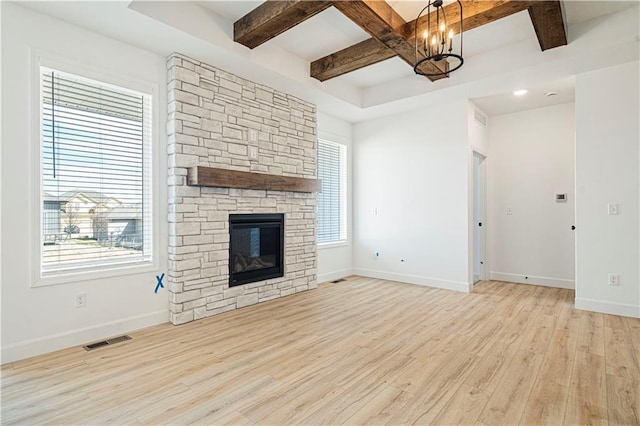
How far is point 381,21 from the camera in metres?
3.14

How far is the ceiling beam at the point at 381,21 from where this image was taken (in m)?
2.93

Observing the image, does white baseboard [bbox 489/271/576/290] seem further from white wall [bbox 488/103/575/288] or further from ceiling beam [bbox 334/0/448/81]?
ceiling beam [bbox 334/0/448/81]

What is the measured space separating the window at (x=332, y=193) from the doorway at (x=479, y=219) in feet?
7.34

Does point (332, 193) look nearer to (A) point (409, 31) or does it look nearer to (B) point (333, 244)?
(B) point (333, 244)

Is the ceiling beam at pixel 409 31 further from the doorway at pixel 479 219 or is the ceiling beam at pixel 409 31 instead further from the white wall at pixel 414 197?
the doorway at pixel 479 219

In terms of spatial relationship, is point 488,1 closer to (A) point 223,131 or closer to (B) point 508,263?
(A) point 223,131

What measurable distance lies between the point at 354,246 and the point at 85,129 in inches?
178

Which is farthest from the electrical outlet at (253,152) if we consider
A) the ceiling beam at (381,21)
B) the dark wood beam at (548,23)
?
the dark wood beam at (548,23)

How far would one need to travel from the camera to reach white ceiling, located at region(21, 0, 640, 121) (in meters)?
3.04

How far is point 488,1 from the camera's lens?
303cm

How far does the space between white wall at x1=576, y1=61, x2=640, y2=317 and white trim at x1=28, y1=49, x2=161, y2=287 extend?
490cm

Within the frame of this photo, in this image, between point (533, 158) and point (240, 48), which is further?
point (533, 158)

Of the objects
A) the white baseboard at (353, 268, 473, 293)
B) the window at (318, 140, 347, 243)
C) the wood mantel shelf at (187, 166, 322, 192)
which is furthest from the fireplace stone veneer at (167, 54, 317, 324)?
the white baseboard at (353, 268, 473, 293)

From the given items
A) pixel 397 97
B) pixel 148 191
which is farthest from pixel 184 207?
pixel 397 97
